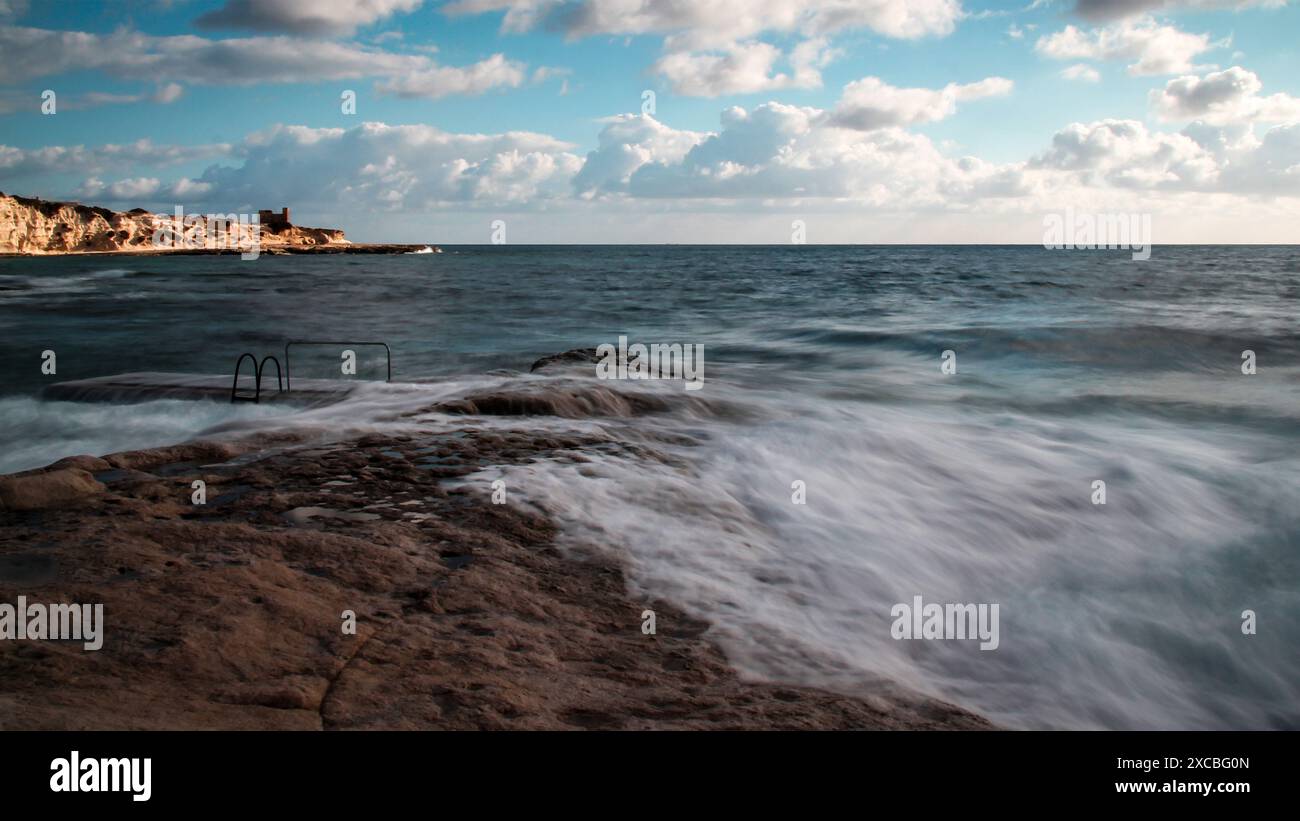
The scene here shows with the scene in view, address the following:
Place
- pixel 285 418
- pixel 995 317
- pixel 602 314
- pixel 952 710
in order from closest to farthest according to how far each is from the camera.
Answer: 1. pixel 952 710
2. pixel 285 418
3. pixel 995 317
4. pixel 602 314

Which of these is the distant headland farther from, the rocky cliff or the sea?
the sea

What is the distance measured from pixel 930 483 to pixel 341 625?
601 centimetres

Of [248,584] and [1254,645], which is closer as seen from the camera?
[248,584]

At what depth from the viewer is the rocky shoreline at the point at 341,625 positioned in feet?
9.53

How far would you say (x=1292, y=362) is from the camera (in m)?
16.2

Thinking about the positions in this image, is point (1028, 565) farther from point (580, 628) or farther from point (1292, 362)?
point (1292, 362)

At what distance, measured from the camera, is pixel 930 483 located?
779cm

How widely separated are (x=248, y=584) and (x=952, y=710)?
3.36 meters

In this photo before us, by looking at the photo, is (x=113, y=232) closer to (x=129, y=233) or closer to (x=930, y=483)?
(x=129, y=233)

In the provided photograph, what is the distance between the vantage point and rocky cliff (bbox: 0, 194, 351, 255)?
88.6 m

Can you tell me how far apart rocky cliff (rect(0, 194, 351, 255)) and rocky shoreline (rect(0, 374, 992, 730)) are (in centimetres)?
10691

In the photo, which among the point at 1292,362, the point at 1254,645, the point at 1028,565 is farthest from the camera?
the point at 1292,362

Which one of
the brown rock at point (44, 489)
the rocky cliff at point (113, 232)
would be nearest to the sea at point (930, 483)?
the brown rock at point (44, 489)
